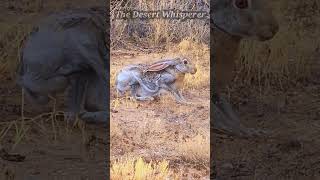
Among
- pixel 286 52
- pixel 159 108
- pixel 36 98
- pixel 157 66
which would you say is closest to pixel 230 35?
pixel 286 52

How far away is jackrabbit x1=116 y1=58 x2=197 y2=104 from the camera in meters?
3.45

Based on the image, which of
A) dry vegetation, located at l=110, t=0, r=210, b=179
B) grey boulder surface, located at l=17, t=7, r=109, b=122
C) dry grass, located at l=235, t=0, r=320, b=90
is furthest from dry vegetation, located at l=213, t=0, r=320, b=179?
grey boulder surface, located at l=17, t=7, r=109, b=122

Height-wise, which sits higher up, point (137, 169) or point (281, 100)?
point (281, 100)

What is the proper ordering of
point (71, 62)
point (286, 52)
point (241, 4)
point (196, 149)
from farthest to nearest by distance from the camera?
point (286, 52), point (71, 62), point (241, 4), point (196, 149)

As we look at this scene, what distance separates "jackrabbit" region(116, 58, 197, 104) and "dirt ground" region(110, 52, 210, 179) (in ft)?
0.10

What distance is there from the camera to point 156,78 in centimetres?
349

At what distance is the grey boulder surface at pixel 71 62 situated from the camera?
372 centimetres

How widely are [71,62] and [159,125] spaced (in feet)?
2.13

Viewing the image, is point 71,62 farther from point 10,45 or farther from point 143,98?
point 143,98

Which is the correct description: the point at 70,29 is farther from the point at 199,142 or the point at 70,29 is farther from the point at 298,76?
the point at 298,76

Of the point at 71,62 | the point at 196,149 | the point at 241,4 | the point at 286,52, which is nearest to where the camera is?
the point at 196,149

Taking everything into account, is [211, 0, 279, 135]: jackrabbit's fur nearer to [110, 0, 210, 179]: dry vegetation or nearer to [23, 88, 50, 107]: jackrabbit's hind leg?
[110, 0, 210, 179]: dry vegetation

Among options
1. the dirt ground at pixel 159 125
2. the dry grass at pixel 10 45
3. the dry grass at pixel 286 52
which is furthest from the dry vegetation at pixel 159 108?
the dry grass at pixel 10 45

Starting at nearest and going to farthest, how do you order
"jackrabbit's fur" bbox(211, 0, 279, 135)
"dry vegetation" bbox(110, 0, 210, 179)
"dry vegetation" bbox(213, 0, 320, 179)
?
"dry vegetation" bbox(110, 0, 210, 179) < "jackrabbit's fur" bbox(211, 0, 279, 135) < "dry vegetation" bbox(213, 0, 320, 179)
